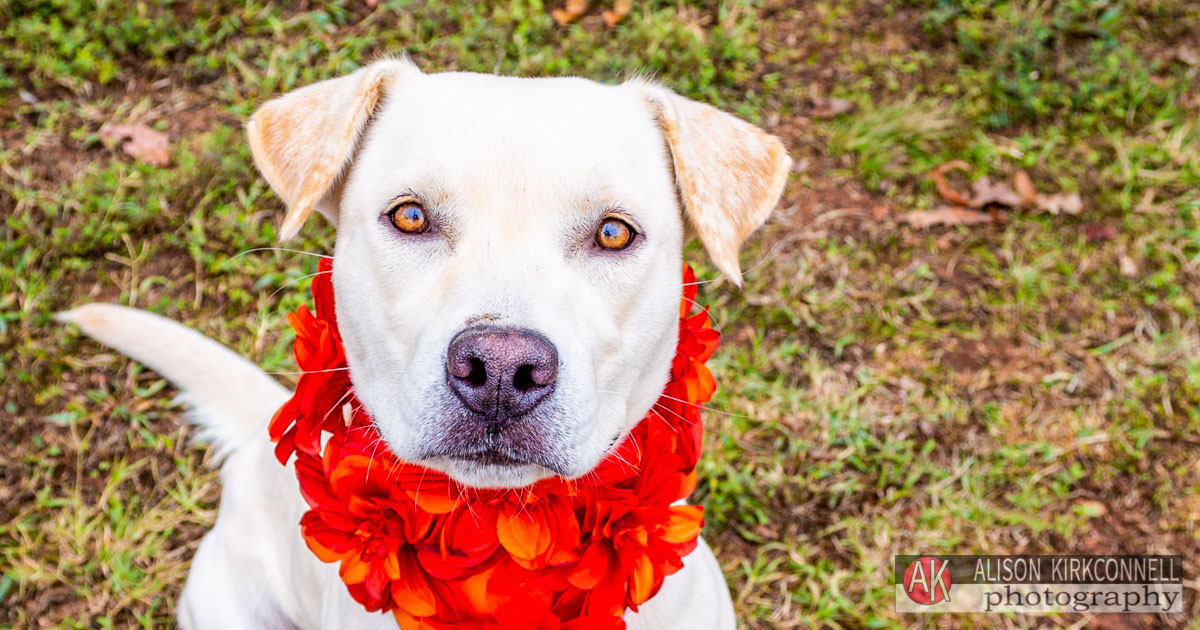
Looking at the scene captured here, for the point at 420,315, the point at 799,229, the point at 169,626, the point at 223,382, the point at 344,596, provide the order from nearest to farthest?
the point at 420,315 → the point at 344,596 → the point at 223,382 → the point at 169,626 → the point at 799,229

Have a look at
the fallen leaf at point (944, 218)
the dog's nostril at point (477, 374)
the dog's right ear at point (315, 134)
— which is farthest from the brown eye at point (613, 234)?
the fallen leaf at point (944, 218)

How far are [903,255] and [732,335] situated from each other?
1110 mm

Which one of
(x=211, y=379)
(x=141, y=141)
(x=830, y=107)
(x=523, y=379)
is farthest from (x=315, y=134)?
(x=830, y=107)

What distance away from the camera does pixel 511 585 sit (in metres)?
2.39

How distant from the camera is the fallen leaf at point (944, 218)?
4816 mm

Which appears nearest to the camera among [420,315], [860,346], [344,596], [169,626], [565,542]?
[420,315]

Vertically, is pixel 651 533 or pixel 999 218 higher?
pixel 651 533

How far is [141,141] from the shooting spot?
474 centimetres

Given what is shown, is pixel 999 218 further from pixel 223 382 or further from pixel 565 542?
pixel 223 382

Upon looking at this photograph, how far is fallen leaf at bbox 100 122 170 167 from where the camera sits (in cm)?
472

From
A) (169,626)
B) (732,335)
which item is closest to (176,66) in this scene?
(169,626)

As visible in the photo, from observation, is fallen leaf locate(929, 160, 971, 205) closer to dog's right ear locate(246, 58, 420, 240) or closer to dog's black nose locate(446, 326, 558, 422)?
dog's right ear locate(246, 58, 420, 240)

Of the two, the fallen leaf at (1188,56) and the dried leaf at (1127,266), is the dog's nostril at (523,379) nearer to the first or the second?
the dried leaf at (1127,266)

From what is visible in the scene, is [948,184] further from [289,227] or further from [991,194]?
[289,227]
